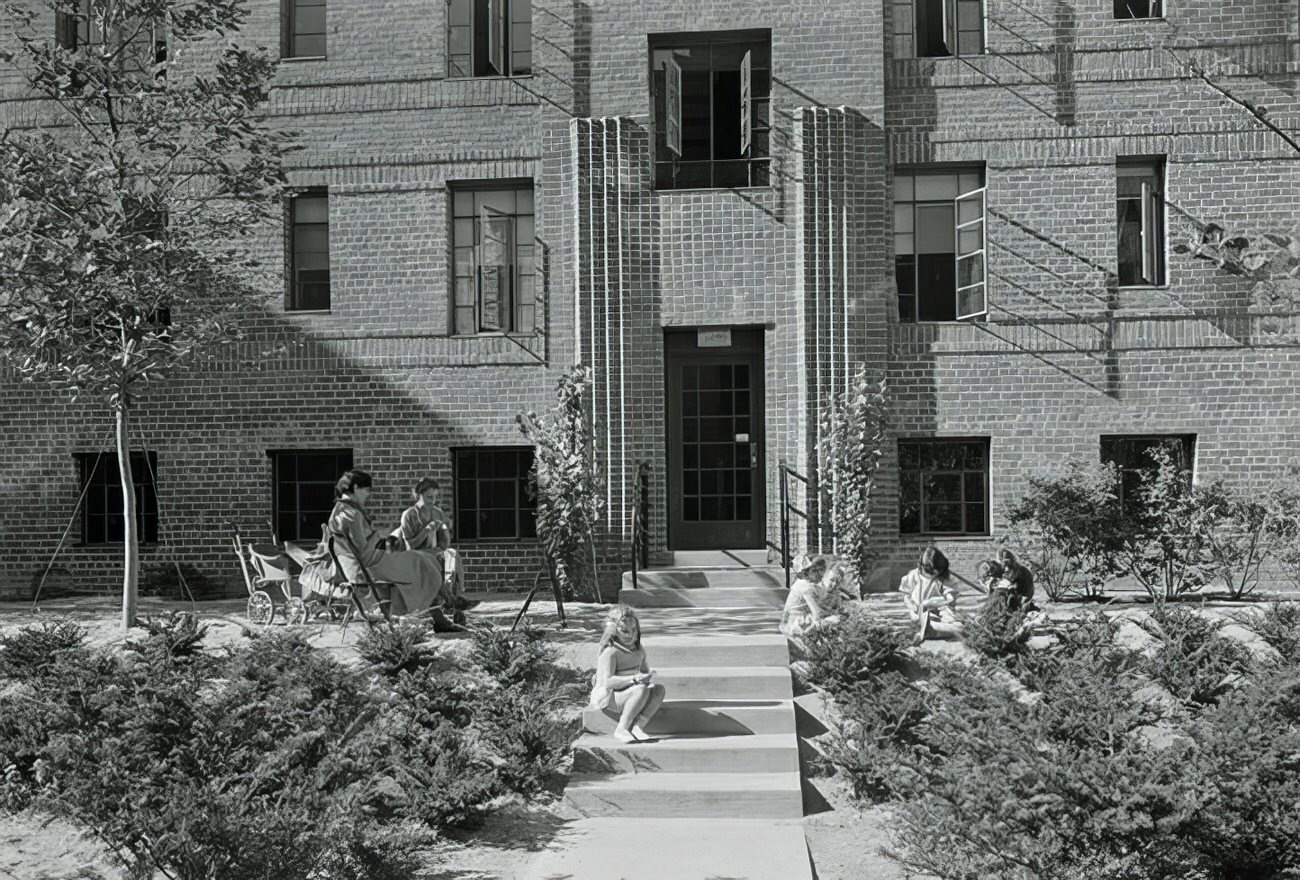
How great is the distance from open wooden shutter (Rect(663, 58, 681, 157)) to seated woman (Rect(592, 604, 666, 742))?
7668mm

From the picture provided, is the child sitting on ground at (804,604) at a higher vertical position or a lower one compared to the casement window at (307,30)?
lower

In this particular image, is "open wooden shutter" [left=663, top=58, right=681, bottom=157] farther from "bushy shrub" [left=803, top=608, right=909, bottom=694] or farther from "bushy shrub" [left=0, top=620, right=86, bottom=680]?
"bushy shrub" [left=0, top=620, right=86, bottom=680]

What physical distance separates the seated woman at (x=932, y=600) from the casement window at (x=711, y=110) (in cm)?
573

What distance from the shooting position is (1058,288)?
15.1 m

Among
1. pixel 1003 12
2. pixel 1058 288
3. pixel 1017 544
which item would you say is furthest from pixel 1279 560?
pixel 1003 12

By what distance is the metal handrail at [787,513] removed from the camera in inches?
541

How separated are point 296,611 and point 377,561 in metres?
1.29

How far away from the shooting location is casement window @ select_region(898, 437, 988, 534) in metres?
15.3

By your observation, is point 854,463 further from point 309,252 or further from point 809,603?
point 309,252

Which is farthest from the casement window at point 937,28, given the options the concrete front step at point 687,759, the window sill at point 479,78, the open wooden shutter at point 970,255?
the concrete front step at point 687,759

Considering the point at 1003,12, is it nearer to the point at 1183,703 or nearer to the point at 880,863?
the point at 1183,703

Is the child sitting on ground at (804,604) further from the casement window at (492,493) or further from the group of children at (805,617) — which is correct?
the casement window at (492,493)

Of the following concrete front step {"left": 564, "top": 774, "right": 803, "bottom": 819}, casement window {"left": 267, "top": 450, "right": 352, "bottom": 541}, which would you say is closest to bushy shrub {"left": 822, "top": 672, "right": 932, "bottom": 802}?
concrete front step {"left": 564, "top": 774, "right": 803, "bottom": 819}

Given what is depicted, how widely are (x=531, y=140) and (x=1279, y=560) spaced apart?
9606 millimetres
